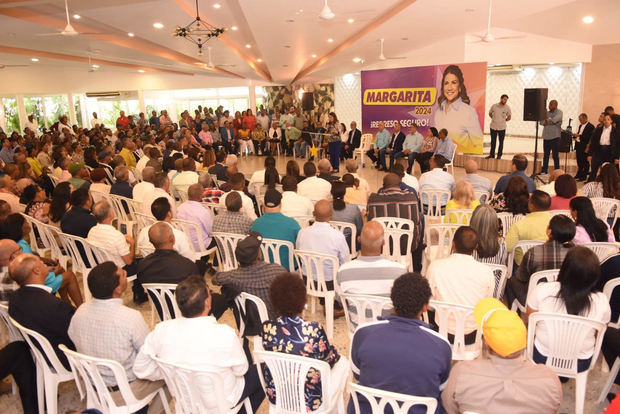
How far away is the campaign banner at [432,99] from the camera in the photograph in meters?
11.7

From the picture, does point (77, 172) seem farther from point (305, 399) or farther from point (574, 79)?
point (574, 79)

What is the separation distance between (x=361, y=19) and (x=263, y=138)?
7176 mm

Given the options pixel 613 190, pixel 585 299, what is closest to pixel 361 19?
pixel 613 190

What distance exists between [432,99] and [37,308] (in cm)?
1114

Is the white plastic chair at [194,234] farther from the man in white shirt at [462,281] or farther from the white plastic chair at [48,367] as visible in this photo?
the man in white shirt at [462,281]

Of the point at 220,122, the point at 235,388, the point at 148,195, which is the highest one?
the point at 220,122

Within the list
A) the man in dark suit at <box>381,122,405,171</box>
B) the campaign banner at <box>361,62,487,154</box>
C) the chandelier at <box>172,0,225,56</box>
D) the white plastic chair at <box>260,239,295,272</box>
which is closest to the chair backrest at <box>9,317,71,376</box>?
the white plastic chair at <box>260,239,295,272</box>

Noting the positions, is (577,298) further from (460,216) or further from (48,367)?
(48,367)

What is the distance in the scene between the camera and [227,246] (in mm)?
4195

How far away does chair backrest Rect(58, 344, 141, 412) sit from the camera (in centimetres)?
234

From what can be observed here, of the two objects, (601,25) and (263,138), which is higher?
(601,25)

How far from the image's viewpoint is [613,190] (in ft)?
16.9

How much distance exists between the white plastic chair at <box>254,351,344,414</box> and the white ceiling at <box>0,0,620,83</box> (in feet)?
19.9

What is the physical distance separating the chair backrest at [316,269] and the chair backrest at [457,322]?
1035 millimetres
